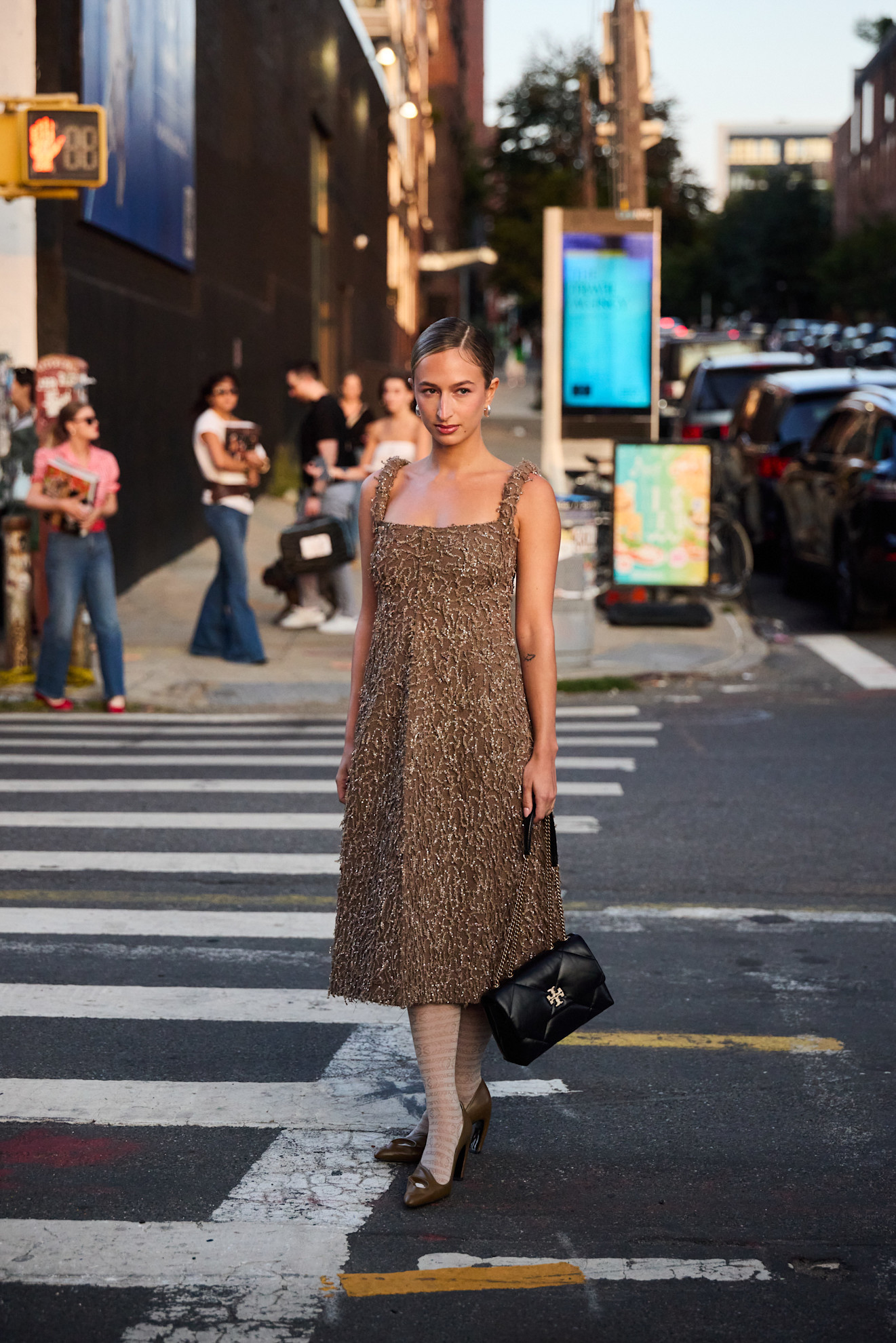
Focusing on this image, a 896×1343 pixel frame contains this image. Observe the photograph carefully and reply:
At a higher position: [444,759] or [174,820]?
[444,759]

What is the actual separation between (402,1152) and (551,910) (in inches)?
27.1

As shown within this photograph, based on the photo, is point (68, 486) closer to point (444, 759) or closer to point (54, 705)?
point (54, 705)

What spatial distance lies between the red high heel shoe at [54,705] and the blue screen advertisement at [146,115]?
481 centimetres

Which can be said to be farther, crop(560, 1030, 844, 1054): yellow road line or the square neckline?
crop(560, 1030, 844, 1054): yellow road line

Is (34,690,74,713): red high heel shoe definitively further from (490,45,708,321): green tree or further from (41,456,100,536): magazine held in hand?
(490,45,708,321): green tree

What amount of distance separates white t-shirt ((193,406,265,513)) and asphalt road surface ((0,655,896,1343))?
414cm

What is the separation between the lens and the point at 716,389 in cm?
2352

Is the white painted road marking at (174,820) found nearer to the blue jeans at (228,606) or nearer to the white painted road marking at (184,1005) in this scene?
the white painted road marking at (184,1005)

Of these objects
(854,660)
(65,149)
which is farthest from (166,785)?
(854,660)

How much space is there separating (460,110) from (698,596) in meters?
59.2

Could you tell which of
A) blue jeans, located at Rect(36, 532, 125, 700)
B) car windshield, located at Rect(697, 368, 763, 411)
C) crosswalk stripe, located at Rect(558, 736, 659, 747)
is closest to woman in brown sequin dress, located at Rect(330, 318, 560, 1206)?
crosswalk stripe, located at Rect(558, 736, 659, 747)

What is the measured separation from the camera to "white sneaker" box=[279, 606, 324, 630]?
47.8 feet

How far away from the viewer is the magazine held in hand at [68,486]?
34.2 feet

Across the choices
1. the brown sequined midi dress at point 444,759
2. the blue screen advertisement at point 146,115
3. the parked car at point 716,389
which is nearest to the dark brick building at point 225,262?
the blue screen advertisement at point 146,115
